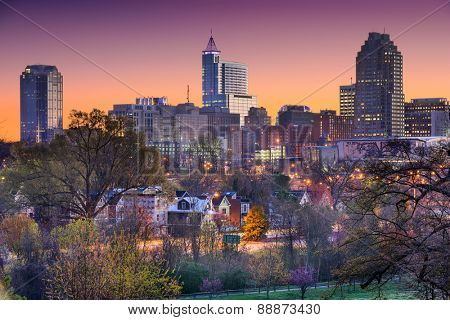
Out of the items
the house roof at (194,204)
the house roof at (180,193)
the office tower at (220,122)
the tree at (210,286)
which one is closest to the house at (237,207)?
the house roof at (194,204)

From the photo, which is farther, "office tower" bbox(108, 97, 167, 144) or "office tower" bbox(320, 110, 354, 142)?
"office tower" bbox(320, 110, 354, 142)

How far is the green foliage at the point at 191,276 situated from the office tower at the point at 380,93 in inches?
1233

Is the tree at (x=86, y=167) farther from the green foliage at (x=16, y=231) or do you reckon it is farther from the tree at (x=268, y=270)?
the tree at (x=268, y=270)

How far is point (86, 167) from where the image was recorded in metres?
11.1

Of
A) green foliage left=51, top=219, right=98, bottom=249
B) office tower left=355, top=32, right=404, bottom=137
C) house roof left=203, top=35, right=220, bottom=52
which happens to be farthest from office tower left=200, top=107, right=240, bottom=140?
green foliage left=51, top=219, right=98, bottom=249

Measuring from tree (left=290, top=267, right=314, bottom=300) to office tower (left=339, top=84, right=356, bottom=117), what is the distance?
34.3 m

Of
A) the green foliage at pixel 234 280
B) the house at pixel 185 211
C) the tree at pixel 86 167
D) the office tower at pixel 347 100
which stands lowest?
the green foliage at pixel 234 280

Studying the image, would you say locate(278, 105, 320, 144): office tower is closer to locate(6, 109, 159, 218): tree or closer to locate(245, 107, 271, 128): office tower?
locate(245, 107, 271, 128): office tower

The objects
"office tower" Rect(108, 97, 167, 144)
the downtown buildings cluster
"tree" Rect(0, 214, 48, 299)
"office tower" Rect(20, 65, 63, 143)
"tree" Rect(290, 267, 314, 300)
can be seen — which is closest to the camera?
"tree" Rect(0, 214, 48, 299)

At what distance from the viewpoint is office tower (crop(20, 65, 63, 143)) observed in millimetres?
15938

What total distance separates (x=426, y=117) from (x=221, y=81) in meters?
16.3

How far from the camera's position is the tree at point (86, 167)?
36.5 ft

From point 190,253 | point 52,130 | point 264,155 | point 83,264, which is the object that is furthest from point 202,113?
point 83,264
